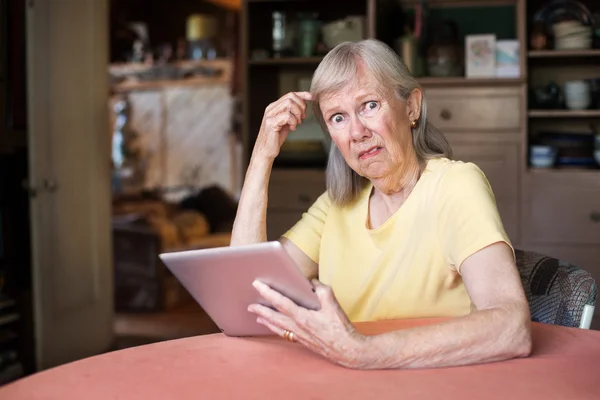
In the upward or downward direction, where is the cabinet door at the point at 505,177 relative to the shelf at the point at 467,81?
downward

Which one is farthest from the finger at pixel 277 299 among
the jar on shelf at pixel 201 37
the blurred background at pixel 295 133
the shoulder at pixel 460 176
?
the jar on shelf at pixel 201 37

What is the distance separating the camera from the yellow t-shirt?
5.12ft

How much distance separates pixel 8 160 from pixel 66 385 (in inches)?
115

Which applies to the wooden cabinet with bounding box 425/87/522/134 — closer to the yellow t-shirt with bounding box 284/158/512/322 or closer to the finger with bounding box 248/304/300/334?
the yellow t-shirt with bounding box 284/158/512/322

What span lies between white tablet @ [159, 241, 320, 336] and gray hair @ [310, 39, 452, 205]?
502 millimetres

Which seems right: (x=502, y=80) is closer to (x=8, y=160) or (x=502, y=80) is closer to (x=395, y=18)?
(x=395, y=18)

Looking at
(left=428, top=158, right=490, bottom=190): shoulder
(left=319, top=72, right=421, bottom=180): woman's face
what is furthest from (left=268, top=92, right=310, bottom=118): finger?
(left=428, top=158, right=490, bottom=190): shoulder

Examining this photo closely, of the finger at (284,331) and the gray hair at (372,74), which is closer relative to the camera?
the finger at (284,331)

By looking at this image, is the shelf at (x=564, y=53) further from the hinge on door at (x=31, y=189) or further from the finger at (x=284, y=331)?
the finger at (x=284, y=331)

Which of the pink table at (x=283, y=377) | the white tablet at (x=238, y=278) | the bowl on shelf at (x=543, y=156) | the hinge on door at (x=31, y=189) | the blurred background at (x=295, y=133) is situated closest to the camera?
the pink table at (x=283, y=377)

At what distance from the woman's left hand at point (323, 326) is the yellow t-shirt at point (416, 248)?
339 mm

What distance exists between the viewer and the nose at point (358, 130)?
→ 168 cm

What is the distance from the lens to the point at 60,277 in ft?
12.7

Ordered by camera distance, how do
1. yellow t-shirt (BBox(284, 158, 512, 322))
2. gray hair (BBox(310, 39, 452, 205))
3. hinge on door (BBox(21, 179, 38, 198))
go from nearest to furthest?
yellow t-shirt (BBox(284, 158, 512, 322))
gray hair (BBox(310, 39, 452, 205))
hinge on door (BBox(21, 179, 38, 198))
